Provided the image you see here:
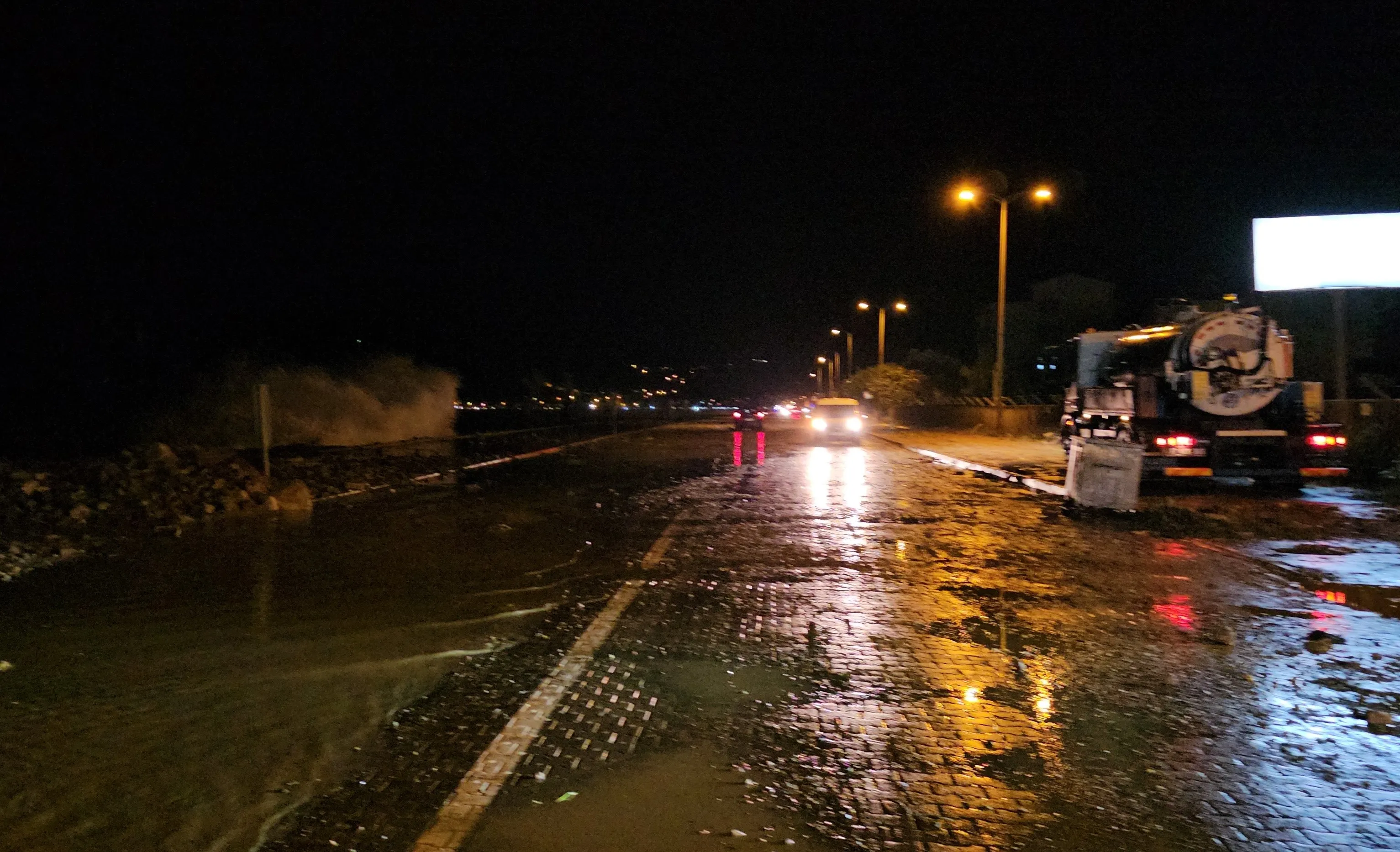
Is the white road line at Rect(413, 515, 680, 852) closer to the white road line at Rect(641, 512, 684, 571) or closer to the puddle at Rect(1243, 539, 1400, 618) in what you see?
the white road line at Rect(641, 512, 684, 571)

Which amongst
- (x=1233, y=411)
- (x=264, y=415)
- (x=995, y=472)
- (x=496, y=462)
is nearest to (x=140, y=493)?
(x=264, y=415)

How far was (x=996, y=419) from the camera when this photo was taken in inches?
1471

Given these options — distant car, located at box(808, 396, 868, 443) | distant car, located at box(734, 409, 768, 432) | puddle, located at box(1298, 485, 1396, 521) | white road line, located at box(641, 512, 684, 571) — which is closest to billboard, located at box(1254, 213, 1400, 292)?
puddle, located at box(1298, 485, 1396, 521)

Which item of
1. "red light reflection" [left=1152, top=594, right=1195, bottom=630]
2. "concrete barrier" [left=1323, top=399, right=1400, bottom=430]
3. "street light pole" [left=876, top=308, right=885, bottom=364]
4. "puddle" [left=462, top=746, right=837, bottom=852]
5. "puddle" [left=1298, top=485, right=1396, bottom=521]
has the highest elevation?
"street light pole" [left=876, top=308, right=885, bottom=364]

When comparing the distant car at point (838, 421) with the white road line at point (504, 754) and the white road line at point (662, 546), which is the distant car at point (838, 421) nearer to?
the white road line at point (662, 546)

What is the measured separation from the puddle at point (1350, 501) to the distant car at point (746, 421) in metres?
32.2

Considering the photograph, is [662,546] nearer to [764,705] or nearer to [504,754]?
[764,705]

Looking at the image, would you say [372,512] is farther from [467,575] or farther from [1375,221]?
[1375,221]

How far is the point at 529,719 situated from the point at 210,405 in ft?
108

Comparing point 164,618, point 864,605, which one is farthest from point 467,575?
point 864,605

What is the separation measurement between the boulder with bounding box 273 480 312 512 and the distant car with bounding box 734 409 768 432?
33.5m

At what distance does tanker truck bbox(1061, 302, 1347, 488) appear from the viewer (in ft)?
51.7

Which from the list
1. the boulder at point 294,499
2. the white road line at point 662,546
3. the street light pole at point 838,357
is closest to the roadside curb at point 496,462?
the boulder at point 294,499

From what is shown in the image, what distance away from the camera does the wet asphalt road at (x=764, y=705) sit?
13.5 ft
